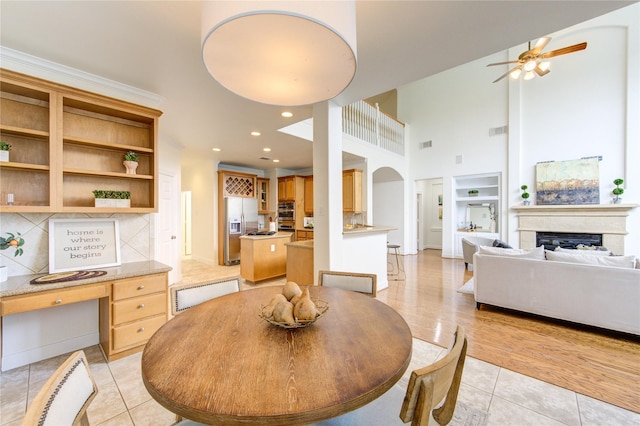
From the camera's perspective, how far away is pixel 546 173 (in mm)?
6055

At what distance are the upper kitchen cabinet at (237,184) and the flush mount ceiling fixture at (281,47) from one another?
16.5ft

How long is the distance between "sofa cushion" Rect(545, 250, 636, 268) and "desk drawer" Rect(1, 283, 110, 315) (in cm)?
473

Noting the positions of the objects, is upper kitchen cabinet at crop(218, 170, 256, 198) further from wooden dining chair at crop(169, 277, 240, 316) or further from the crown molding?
wooden dining chair at crop(169, 277, 240, 316)

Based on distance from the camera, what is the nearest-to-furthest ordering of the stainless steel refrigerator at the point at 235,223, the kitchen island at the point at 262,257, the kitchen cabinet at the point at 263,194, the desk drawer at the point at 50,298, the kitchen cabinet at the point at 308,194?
1. the desk drawer at the point at 50,298
2. the kitchen island at the point at 262,257
3. the stainless steel refrigerator at the point at 235,223
4. the kitchen cabinet at the point at 308,194
5. the kitchen cabinet at the point at 263,194

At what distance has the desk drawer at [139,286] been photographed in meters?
2.19

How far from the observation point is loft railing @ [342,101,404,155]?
555 centimetres

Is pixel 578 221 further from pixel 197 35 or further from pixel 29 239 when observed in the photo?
pixel 29 239

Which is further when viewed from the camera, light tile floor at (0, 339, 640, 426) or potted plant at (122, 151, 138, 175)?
potted plant at (122, 151, 138, 175)

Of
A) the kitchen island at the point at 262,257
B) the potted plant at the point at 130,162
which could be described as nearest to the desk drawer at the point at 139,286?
the potted plant at the point at 130,162

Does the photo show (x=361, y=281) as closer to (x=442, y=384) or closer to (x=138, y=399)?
(x=442, y=384)

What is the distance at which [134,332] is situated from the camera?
7.54 ft

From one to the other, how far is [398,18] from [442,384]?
2.11 metres

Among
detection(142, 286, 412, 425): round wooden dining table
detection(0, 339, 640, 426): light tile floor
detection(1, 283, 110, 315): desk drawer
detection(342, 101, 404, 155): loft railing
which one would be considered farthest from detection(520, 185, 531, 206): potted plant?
detection(1, 283, 110, 315): desk drawer

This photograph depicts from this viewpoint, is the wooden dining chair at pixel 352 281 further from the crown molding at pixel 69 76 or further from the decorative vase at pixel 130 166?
the crown molding at pixel 69 76
